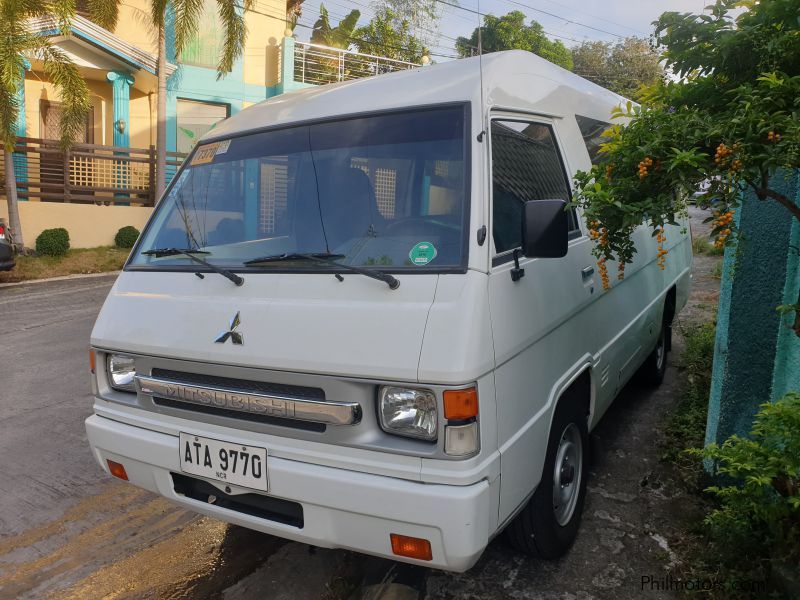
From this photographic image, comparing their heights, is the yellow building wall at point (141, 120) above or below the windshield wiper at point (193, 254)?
above

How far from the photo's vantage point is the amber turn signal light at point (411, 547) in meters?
2.21

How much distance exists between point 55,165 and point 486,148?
51.4ft

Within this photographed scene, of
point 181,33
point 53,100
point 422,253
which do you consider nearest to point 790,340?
point 422,253

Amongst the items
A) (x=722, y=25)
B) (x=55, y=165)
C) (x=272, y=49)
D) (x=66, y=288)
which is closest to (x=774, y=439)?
(x=722, y=25)

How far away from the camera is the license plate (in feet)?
8.09

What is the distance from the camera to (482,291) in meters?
2.35

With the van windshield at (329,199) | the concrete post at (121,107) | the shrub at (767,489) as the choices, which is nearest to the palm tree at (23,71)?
the concrete post at (121,107)

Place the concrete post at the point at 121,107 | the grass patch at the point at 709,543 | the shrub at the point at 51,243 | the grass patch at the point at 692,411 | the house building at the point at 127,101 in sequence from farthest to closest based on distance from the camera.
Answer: the concrete post at the point at 121,107
the house building at the point at 127,101
the shrub at the point at 51,243
the grass patch at the point at 692,411
the grass patch at the point at 709,543

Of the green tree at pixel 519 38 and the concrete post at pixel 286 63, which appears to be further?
the green tree at pixel 519 38

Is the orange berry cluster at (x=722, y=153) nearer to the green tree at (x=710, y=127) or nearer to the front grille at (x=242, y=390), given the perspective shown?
the green tree at (x=710, y=127)

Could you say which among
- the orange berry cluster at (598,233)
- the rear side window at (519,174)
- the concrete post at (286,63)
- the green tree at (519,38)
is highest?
the green tree at (519,38)

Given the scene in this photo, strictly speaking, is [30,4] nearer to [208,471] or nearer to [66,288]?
[66,288]

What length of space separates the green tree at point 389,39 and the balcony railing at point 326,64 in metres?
5.02

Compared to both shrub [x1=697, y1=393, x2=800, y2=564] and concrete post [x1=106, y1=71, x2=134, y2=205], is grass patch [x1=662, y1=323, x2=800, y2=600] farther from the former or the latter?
concrete post [x1=106, y1=71, x2=134, y2=205]
